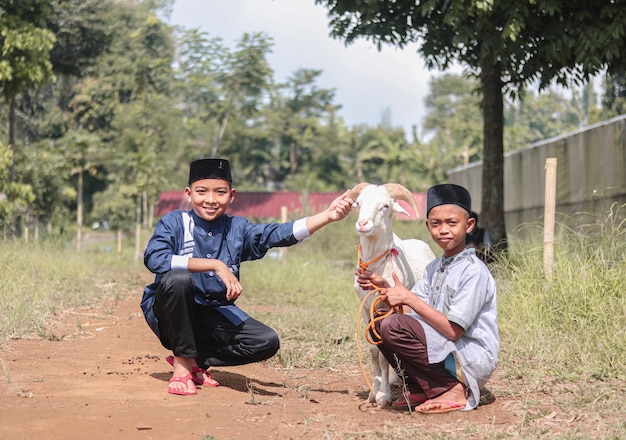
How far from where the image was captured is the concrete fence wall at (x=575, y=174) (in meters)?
11.7

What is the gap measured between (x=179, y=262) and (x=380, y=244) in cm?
135

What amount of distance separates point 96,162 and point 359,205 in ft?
108

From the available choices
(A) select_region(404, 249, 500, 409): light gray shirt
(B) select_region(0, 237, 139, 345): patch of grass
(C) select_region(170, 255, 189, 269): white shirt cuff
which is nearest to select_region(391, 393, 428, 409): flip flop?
(A) select_region(404, 249, 500, 409): light gray shirt

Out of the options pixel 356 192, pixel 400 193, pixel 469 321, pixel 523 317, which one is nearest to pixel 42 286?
pixel 356 192

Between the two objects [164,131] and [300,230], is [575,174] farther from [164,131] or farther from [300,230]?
[164,131]

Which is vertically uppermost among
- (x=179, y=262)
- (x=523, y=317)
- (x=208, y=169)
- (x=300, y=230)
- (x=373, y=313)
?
(x=208, y=169)

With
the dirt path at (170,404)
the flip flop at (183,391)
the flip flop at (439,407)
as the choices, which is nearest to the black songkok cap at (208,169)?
the flip flop at (183,391)

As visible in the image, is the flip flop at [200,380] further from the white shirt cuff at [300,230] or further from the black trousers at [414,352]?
the black trousers at [414,352]

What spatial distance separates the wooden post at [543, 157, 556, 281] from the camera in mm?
7452

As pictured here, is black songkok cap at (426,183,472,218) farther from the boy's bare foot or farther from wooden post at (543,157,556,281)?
wooden post at (543,157,556,281)

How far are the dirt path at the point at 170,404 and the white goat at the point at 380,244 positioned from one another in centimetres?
22

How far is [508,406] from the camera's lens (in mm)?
4832

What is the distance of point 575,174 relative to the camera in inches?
525

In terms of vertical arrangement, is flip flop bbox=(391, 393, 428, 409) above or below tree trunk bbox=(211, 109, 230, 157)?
below
